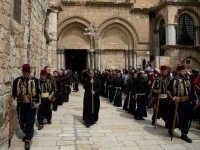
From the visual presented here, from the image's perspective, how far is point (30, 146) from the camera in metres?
7.75

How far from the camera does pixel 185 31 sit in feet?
81.8

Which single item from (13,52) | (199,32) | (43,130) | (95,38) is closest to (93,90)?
(43,130)

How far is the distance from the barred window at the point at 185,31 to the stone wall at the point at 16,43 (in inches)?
544

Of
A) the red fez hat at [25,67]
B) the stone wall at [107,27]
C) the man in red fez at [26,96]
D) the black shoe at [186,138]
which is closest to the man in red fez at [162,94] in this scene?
the black shoe at [186,138]

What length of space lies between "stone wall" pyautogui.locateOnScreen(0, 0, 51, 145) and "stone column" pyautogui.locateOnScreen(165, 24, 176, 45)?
41.4ft

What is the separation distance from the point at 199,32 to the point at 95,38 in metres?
7.64

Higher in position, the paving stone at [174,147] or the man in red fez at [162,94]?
the man in red fez at [162,94]

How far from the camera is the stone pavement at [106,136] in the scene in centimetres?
779

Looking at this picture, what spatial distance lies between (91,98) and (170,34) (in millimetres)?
14958

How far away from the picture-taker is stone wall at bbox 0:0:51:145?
786 centimetres

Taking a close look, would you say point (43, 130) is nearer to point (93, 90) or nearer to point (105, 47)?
point (93, 90)

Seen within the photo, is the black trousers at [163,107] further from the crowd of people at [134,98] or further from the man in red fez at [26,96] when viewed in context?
the man in red fez at [26,96]

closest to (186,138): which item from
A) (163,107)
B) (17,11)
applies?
(163,107)

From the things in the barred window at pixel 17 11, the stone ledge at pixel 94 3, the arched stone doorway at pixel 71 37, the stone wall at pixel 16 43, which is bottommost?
the stone wall at pixel 16 43
